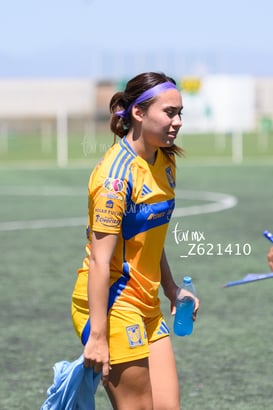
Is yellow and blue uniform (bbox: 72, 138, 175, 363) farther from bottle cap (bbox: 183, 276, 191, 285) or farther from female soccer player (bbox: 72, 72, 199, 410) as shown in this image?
bottle cap (bbox: 183, 276, 191, 285)

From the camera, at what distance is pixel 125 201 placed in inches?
196

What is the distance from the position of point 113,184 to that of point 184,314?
1021 millimetres

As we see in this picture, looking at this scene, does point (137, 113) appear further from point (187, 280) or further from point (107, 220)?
point (187, 280)

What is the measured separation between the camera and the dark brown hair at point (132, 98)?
514 centimetres

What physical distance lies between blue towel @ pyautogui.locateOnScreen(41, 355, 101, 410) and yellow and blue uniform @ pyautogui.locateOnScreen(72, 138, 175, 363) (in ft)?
0.48

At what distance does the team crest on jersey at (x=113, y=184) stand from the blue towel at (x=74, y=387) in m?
0.78

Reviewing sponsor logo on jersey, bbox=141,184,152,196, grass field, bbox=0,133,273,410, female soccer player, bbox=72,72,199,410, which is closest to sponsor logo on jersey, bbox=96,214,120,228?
female soccer player, bbox=72,72,199,410

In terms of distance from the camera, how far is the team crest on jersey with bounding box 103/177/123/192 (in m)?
4.91

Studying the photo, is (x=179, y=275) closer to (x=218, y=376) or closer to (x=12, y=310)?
(x=12, y=310)

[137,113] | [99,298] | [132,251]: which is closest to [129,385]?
[99,298]

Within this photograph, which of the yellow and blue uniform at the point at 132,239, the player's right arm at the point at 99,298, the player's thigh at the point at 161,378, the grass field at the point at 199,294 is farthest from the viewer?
the grass field at the point at 199,294

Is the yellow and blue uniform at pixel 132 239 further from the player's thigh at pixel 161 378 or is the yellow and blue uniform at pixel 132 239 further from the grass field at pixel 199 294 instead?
the grass field at pixel 199 294

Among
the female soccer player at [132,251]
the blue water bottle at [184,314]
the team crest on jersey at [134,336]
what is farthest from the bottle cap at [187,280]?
the team crest on jersey at [134,336]

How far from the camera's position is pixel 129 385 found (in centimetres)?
507
